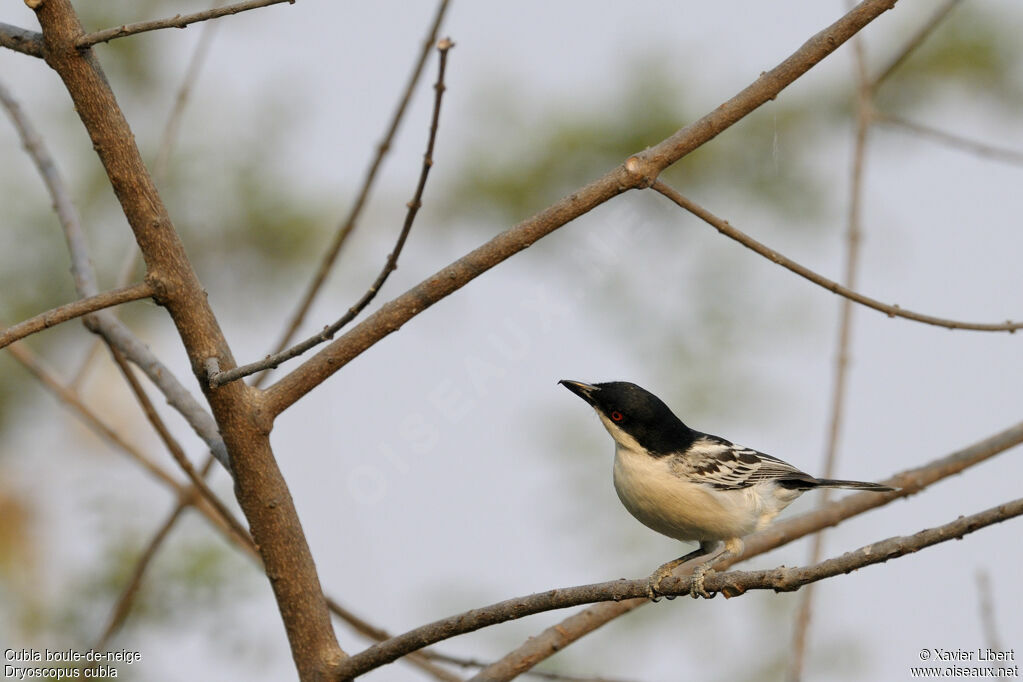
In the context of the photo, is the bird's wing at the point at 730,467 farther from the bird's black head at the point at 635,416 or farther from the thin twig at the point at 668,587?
the thin twig at the point at 668,587

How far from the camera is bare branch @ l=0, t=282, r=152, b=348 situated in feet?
6.72

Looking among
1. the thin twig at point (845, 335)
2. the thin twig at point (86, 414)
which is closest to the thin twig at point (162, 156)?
the thin twig at point (86, 414)

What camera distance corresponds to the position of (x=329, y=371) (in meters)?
2.54

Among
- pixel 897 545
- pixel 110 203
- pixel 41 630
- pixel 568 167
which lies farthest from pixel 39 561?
pixel 897 545

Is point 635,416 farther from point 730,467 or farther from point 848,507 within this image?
point 848,507

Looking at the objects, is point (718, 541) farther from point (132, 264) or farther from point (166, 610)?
point (166, 610)

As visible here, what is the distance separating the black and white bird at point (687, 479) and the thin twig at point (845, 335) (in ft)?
0.57

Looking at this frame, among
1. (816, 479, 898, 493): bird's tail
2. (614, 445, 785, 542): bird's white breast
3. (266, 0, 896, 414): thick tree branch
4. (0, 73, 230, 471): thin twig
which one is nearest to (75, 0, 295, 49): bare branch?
(266, 0, 896, 414): thick tree branch

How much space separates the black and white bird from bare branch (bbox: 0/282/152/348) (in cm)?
175

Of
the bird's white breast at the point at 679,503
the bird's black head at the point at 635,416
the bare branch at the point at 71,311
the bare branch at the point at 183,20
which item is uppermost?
the bird's black head at the point at 635,416

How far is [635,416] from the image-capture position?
12.2 feet

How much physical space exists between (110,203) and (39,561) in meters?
2.71

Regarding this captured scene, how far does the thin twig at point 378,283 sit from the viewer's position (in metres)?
2.20

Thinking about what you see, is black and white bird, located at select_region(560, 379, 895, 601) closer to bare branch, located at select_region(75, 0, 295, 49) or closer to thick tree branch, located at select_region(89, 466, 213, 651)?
thick tree branch, located at select_region(89, 466, 213, 651)
